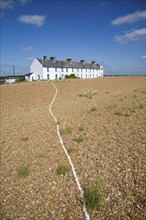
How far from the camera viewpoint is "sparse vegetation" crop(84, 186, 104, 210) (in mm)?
4191

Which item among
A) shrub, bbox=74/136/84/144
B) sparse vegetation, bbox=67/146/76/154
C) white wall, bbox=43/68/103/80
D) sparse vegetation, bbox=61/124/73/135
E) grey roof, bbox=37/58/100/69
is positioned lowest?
sparse vegetation, bbox=67/146/76/154

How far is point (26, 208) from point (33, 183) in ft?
2.93

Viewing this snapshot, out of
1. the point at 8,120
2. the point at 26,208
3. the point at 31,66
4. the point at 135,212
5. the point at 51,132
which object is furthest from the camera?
the point at 31,66

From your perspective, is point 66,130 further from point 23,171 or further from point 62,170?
point 23,171

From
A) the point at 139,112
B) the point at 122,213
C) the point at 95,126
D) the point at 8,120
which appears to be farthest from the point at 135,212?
the point at 8,120

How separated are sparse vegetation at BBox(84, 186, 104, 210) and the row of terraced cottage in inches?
2335

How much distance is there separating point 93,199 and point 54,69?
63192 millimetres

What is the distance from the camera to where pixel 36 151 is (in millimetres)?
7000

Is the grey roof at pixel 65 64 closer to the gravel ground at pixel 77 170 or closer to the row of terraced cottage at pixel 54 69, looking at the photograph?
the row of terraced cottage at pixel 54 69

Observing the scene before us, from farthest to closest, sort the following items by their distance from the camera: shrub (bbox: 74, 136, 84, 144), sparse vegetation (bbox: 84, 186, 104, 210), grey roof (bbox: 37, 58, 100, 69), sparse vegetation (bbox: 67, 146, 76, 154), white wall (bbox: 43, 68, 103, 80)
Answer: white wall (bbox: 43, 68, 103, 80)
grey roof (bbox: 37, 58, 100, 69)
shrub (bbox: 74, 136, 84, 144)
sparse vegetation (bbox: 67, 146, 76, 154)
sparse vegetation (bbox: 84, 186, 104, 210)

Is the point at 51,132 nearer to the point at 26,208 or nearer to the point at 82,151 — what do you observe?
the point at 82,151

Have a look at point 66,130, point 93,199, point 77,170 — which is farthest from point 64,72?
point 93,199

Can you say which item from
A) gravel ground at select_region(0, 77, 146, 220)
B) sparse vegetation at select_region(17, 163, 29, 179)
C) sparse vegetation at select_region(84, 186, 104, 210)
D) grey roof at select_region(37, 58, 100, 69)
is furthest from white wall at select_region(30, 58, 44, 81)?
sparse vegetation at select_region(84, 186, 104, 210)

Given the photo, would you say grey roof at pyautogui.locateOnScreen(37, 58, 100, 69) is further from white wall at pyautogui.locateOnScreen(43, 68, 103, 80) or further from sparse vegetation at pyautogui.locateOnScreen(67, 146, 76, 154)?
sparse vegetation at pyautogui.locateOnScreen(67, 146, 76, 154)
